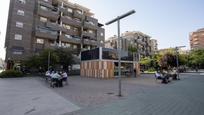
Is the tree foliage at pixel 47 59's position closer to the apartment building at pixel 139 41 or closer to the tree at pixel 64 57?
the tree at pixel 64 57

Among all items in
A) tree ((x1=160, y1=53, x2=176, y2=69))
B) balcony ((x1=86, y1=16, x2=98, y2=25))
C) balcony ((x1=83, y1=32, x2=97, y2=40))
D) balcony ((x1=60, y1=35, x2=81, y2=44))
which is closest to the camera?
balcony ((x1=60, y1=35, x2=81, y2=44))

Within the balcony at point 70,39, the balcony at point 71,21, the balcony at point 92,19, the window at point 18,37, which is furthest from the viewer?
the balcony at point 92,19

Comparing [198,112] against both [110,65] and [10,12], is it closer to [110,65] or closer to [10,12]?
[110,65]

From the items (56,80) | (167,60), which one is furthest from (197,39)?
(56,80)

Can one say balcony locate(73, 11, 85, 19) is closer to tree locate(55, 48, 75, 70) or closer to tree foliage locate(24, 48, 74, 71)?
tree locate(55, 48, 75, 70)

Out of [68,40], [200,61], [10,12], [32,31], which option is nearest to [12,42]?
[32,31]

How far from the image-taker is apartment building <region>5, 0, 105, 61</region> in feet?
98.4

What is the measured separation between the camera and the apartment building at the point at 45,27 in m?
30.0

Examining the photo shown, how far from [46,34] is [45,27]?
183cm

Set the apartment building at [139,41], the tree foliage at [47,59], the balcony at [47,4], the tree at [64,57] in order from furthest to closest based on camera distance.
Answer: the apartment building at [139,41] < the balcony at [47,4] < the tree at [64,57] < the tree foliage at [47,59]

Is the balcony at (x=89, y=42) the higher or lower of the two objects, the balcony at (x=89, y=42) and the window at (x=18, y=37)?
the higher

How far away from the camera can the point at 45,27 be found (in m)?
33.9

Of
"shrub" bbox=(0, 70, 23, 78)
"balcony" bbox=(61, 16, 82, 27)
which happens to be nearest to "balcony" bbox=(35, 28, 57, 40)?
"balcony" bbox=(61, 16, 82, 27)

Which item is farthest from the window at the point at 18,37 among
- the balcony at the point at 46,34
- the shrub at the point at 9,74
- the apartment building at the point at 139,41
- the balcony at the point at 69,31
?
the apartment building at the point at 139,41
